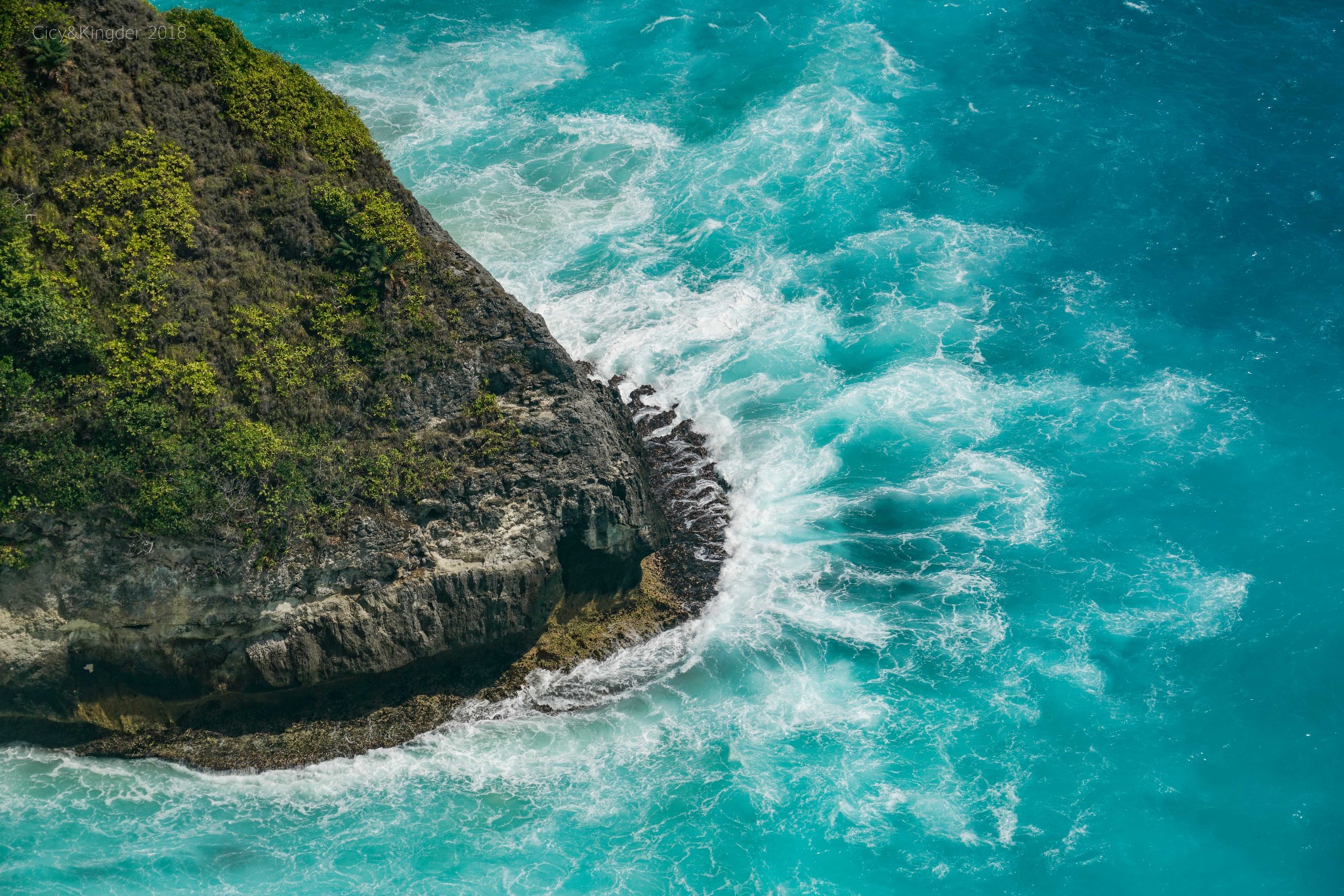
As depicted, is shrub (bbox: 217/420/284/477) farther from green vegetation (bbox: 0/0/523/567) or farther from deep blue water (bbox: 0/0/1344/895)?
deep blue water (bbox: 0/0/1344/895)

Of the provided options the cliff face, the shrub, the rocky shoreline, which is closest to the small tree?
the cliff face

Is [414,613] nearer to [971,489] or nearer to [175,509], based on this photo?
[175,509]

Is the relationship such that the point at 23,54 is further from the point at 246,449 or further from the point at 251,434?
the point at 246,449

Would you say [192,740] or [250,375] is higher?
[250,375]

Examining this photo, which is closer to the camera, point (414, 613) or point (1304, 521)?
point (414, 613)

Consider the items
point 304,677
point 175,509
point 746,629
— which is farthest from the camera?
point 746,629

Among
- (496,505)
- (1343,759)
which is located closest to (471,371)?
(496,505)

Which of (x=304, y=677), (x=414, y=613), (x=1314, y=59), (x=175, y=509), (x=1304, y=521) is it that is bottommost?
(x=304, y=677)
